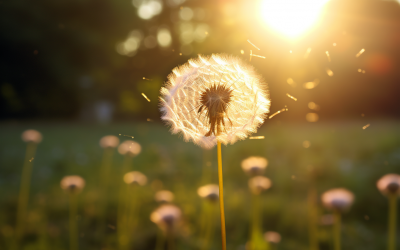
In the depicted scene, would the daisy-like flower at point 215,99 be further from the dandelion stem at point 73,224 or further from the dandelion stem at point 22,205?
the dandelion stem at point 73,224

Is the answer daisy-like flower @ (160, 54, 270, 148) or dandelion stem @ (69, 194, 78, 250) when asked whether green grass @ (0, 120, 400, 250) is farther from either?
daisy-like flower @ (160, 54, 270, 148)

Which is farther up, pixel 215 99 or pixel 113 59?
pixel 113 59

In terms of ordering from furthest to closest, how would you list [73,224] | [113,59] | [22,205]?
[113,59] → [22,205] → [73,224]

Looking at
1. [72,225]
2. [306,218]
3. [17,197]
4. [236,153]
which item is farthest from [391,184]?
[17,197]

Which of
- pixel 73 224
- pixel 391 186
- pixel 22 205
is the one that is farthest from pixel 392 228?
pixel 22 205

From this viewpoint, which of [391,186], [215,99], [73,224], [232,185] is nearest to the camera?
[215,99]

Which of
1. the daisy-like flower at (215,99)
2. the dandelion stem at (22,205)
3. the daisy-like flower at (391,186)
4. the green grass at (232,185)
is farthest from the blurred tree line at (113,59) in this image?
the daisy-like flower at (215,99)

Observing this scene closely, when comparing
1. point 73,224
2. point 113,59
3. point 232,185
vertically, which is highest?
point 113,59

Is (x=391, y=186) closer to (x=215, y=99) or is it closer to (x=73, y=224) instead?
(x=215, y=99)
